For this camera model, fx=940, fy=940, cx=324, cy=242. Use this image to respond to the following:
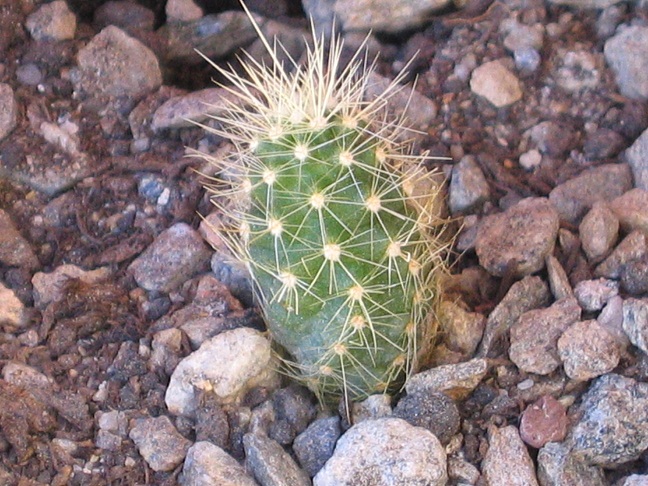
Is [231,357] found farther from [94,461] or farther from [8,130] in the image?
[8,130]

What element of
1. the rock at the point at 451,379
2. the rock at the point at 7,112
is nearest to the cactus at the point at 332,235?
the rock at the point at 451,379

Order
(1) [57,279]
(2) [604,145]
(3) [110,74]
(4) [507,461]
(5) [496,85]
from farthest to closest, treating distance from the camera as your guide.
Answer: (3) [110,74] → (5) [496,85] → (2) [604,145] → (1) [57,279] → (4) [507,461]

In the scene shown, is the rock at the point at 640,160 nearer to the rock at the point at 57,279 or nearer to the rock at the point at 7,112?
the rock at the point at 57,279

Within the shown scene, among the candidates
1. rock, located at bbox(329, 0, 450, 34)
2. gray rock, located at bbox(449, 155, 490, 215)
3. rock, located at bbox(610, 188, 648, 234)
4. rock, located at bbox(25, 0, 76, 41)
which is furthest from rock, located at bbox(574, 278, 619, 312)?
rock, located at bbox(25, 0, 76, 41)

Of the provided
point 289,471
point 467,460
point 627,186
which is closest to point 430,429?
point 467,460

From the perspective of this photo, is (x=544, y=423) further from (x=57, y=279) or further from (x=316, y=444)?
(x=57, y=279)

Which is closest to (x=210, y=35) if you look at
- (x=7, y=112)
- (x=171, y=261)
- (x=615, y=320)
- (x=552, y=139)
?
(x=7, y=112)

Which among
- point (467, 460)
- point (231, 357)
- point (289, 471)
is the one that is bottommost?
point (467, 460)
